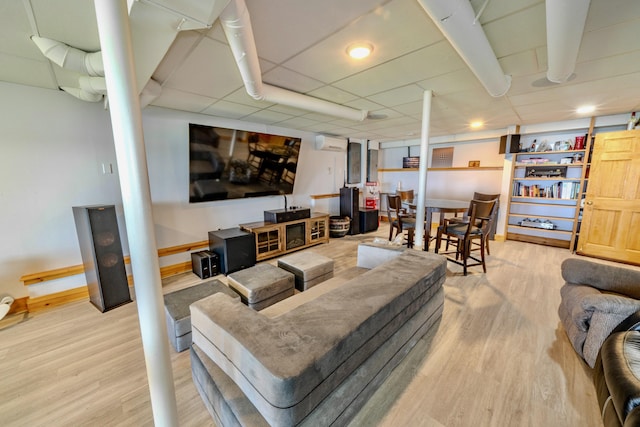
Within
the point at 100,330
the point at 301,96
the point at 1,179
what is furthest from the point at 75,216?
the point at 301,96

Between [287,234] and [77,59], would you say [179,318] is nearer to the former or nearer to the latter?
[77,59]

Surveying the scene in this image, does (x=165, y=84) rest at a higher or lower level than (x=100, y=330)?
higher

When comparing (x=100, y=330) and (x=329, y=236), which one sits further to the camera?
(x=329, y=236)

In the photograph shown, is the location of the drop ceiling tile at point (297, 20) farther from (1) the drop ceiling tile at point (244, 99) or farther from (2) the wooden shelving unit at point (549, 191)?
(2) the wooden shelving unit at point (549, 191)

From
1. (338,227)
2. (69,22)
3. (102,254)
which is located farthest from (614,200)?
(102,254)

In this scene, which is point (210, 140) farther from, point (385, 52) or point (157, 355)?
point (157, 355)

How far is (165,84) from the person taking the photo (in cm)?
230

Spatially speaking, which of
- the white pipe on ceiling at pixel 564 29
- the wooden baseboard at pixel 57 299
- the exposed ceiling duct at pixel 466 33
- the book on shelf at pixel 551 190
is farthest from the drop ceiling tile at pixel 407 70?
the book on shelf at pixel 551 190

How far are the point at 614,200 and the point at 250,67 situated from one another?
5231 millimetres

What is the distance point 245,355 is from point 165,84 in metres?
2.56

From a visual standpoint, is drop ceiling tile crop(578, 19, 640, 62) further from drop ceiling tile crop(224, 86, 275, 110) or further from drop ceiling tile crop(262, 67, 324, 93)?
drop ceiling tile crop(224, 86, 275, 110)

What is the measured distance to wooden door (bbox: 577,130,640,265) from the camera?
3336 millimetres

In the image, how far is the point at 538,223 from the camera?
4.50m

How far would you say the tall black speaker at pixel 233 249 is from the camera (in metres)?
3.17
